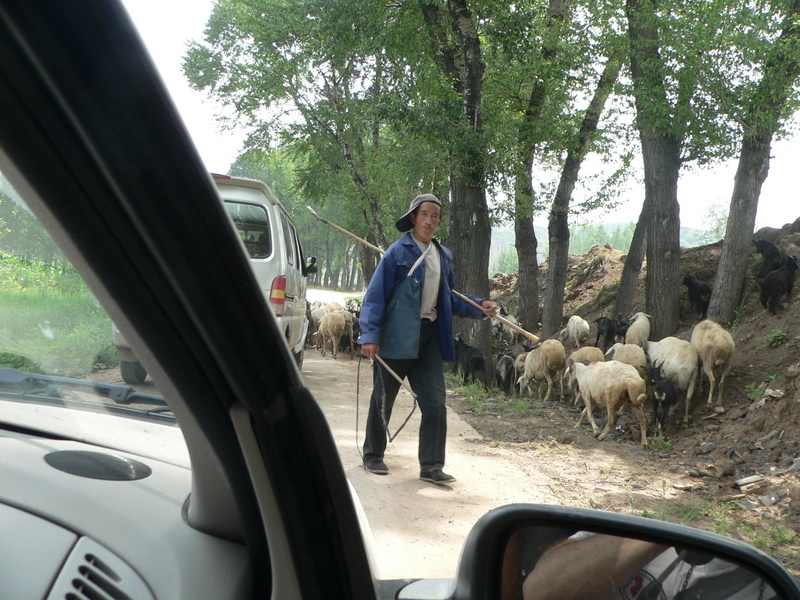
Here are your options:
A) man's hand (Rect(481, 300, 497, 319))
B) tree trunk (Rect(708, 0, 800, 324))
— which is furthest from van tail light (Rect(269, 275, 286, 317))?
tree trunk (Rect(708, 0, 800, 324))

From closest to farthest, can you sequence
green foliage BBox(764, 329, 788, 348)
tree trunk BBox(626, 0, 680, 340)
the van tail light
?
the van tail light < green foliage BBox(764, 329, 788, 348) < tree trunk BBox(626, 0, 680, 340)

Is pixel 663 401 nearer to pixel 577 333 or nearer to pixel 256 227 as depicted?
pixel 256 227

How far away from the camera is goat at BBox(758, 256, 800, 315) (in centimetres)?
1145

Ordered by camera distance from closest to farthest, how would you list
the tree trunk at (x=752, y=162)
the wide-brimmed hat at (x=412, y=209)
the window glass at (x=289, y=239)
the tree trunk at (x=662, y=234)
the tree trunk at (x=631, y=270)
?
1. the wide-brimmed hat at (x=412, y=209)
2. the window glass at (x=289, y=239)
3. the tree trunk at (x=752, y=162)
4. the tree trunk at (x=662, y=234)
5. the tree trunk at (x=631, y=270)

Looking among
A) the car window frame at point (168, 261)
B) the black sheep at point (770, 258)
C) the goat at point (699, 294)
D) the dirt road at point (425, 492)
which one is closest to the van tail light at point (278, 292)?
the dirt road at point (425, 492)

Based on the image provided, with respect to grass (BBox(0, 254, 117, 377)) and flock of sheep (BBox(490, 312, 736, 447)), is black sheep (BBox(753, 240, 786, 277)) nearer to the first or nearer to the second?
flock of sheep (BBox(490, 312, 736, 447))

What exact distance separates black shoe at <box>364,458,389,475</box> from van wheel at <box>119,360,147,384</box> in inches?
201

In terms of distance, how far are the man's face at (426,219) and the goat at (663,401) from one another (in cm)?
516

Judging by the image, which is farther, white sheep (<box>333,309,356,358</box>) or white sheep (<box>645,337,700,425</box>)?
white sheep (<box>333,309,356,358</box>)

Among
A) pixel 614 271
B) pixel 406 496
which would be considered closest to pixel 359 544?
pixel 406 496

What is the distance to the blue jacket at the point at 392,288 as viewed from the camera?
5.83 metres

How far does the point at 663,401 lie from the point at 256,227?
603cm

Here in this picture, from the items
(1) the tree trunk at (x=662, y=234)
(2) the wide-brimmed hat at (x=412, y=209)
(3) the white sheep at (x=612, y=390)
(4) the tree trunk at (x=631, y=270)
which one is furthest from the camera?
Result: (4) the tree trunk at (x=631, y=270)

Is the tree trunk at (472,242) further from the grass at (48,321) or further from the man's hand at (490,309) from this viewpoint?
the grass at (48,321)
